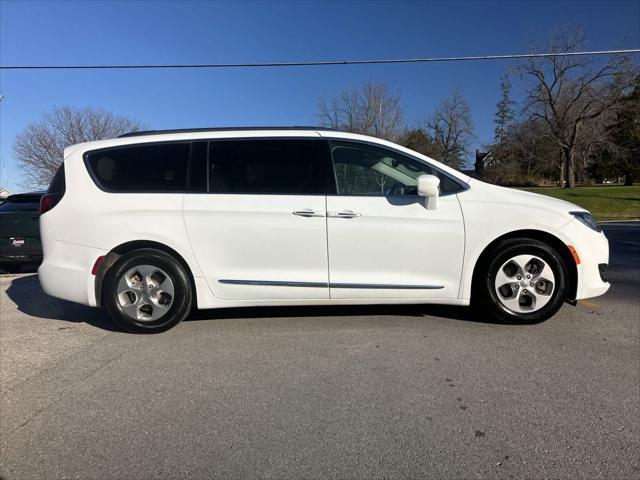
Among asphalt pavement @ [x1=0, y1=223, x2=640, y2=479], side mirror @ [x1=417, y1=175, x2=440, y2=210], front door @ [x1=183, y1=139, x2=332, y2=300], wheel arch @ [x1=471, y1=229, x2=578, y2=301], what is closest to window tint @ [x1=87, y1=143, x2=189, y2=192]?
front door @ [x1=183, y1=139, x2=332, y2=300]

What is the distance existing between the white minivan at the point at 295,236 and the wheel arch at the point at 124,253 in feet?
0.03

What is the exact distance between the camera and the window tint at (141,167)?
395 cm

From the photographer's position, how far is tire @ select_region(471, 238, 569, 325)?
3824mm

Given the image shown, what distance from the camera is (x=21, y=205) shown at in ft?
24.1

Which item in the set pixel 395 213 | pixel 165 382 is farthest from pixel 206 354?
pixel 395 213

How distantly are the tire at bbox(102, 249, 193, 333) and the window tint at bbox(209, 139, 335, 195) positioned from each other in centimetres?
87

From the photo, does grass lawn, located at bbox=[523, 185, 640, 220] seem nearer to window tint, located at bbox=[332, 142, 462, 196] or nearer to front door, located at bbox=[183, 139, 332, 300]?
window tint, located at bbox=[332, 142, 462, 196]

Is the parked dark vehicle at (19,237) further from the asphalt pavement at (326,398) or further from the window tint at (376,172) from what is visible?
the window tint at (376,172)

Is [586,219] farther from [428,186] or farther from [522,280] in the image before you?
[428,186]

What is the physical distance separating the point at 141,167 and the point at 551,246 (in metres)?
3.96

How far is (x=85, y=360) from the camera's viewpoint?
340 centimetres

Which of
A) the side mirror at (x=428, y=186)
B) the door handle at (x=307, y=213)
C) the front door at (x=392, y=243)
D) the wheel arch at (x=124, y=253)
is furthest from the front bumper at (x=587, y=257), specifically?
the wheel arch at (x=124, y=253)

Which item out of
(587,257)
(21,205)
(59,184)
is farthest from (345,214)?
(21,205)

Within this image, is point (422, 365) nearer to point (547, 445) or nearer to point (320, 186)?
point (547, 445)
